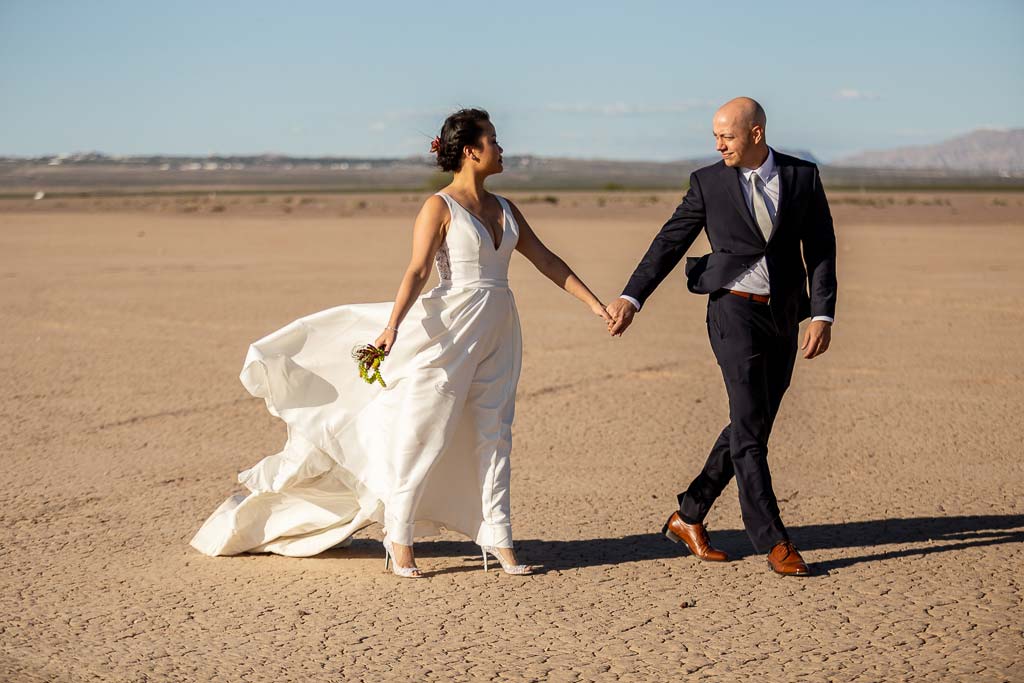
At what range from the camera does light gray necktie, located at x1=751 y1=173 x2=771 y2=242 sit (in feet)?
20.1

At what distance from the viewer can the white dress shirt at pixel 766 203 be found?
6.13 m

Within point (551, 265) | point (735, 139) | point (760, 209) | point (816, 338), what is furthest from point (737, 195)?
point (551, 265)

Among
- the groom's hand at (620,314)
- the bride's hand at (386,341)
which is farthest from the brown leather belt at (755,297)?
the bride's hand at (386,341)

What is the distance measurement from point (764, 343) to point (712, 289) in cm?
36

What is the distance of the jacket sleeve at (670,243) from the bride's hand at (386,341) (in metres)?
1.24

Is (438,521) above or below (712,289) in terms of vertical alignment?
below

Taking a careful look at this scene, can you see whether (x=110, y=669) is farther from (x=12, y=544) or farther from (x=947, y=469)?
(x=947, y=469)

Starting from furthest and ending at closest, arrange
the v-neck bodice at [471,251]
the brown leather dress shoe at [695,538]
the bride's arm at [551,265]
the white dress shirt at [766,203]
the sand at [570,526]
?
the brown leather dress shoe at [695,538], the bride's arm at [551,265], the white dress shirt at [766,203], the v-neck bodice at [471,251], the sand at [570,526]

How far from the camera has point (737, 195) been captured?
20.2ft

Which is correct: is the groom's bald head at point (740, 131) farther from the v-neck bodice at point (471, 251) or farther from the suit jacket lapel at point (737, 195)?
the v-neck bodice at point (471, 251)

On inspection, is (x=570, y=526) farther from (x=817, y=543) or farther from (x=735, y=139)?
(x=735, y=139)

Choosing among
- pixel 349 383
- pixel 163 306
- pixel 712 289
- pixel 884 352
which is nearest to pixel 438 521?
pixel 349 383

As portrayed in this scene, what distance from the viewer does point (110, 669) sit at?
5.01 meters

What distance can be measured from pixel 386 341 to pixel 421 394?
33cm
